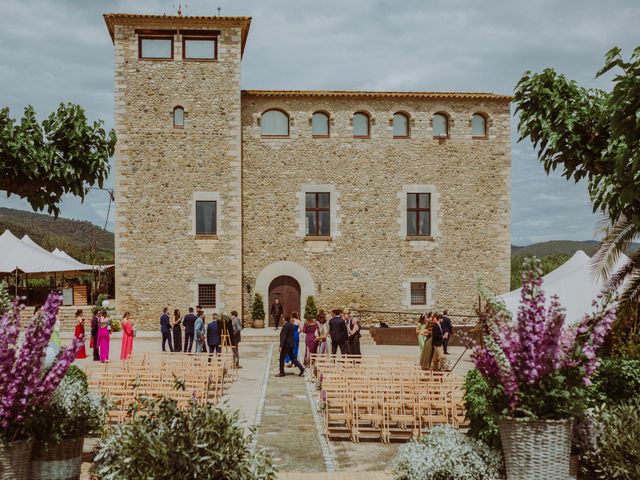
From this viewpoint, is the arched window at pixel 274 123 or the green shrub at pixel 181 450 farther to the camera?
the arched window at pixel 274 123

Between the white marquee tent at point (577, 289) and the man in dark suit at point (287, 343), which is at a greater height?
the white marquee tent at point (577, 289)

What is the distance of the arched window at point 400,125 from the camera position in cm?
2464

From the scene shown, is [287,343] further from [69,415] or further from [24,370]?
[24,370]

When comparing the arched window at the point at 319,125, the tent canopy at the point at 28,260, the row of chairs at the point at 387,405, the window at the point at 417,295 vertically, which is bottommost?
the row of chairs at the point at 387,405

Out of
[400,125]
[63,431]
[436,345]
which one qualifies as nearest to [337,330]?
[436,345]

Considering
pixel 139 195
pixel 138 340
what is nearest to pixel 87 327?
pixel 138 340

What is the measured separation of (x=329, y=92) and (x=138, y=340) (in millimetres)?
11313

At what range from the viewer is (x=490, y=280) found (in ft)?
81.4

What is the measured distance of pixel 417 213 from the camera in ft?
80.7

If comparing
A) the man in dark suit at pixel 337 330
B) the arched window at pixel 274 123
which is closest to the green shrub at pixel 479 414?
the man in dark suit at pixel 337 330

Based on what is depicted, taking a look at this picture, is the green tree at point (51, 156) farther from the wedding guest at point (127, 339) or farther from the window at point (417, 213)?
the window at point (417, 213)

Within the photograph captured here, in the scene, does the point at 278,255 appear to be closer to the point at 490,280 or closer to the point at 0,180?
the point at 490,280

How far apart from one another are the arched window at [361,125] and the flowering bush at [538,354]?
19409 mm

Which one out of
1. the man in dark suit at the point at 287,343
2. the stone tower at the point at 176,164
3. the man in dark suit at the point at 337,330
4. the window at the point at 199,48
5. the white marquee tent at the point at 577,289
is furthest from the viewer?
the window at the point at 199,48
